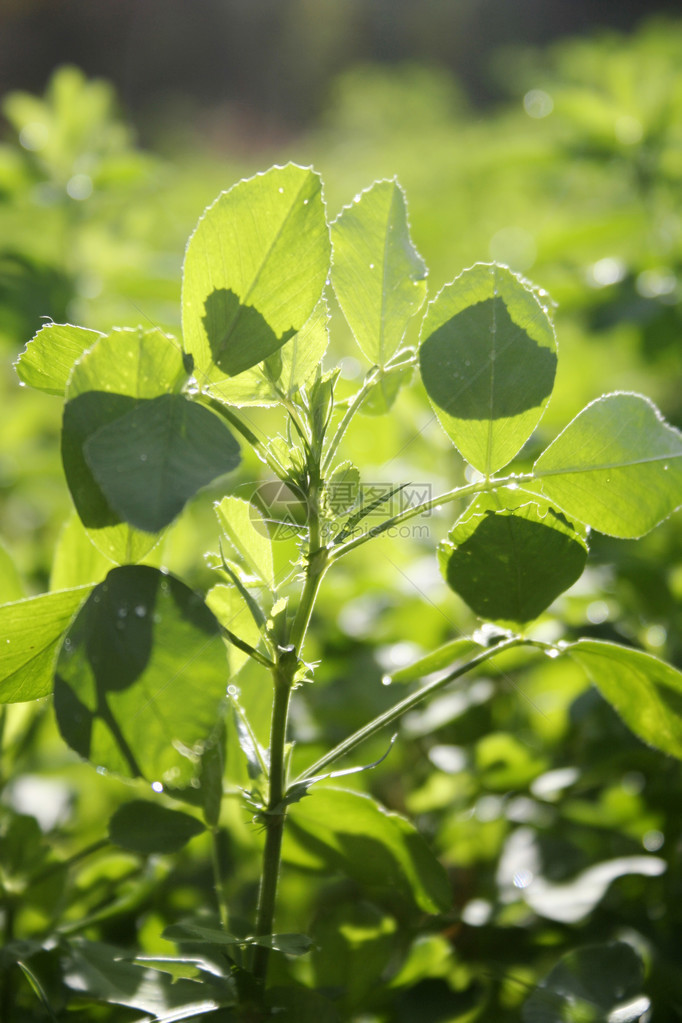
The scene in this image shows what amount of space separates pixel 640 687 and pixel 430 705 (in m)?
0.33

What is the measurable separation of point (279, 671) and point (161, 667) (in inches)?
2.8

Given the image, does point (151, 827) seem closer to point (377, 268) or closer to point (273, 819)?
point (273, 819)

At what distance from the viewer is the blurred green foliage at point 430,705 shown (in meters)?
0.57

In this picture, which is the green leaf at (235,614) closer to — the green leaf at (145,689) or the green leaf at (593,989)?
the green leaf at (145,689)

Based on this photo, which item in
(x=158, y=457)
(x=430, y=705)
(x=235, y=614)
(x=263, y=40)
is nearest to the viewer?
(x=158, y=457)

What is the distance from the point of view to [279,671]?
0.38 meters

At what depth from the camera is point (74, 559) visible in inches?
19.8

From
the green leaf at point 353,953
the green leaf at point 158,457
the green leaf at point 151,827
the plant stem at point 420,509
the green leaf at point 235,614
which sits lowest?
the green leaf at point 353,953

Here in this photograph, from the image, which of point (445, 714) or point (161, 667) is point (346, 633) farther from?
point (161, 667)

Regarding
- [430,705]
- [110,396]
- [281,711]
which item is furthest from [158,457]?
[430,705]

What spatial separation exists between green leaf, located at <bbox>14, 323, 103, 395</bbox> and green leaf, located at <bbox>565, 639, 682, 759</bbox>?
1.01 ft

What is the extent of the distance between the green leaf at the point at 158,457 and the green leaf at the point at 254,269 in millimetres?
39

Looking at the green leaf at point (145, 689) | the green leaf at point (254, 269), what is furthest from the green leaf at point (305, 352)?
the green leaf at point (145, 689)

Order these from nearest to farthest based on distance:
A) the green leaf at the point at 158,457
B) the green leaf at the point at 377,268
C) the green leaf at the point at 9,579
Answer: the green leaf at the point at 158,457, the green leaf at the point at 377,268, the green leaf at the point at 9,579
